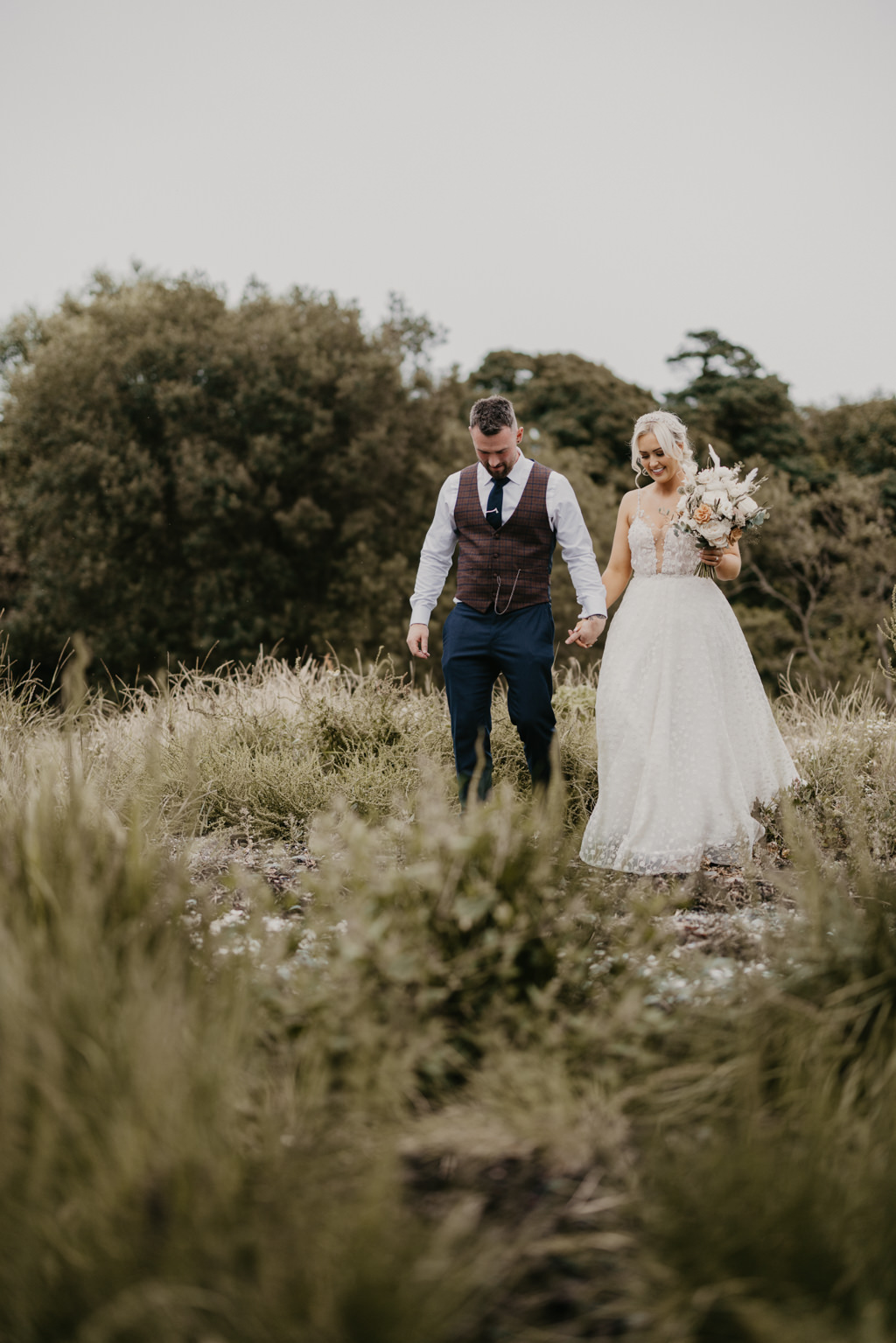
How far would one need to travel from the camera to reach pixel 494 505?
4812 mm

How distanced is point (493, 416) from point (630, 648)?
130 centimetres

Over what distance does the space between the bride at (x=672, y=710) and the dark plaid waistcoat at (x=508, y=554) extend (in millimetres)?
456

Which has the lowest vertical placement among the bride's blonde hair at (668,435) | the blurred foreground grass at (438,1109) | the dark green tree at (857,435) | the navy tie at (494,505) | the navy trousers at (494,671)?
the blurred foreground grass at (438,1109)

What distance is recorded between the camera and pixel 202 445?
19266 mm

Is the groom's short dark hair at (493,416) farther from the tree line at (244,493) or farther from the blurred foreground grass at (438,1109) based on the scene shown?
the tree line at (244,493)

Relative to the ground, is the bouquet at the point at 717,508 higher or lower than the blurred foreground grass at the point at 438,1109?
higher

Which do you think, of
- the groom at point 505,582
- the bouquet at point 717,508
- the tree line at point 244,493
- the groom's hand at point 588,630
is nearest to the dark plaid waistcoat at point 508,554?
the groom at point 505,582

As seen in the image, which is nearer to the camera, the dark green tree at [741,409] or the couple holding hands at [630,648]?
the couple holding hands at [630,648]

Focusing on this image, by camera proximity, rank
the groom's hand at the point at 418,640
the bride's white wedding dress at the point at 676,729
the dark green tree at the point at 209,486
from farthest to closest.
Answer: the dark green tree at the point at 209,486
the groom's hand at the point at 418,640
the bride's white wedding dress at the point at 676,729

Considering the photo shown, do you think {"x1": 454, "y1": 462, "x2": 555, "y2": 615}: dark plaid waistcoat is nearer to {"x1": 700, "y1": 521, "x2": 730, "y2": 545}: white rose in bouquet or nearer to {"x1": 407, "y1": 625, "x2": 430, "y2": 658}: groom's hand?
{"x1": 407, "y1": 625, "x2": 430, "y2": 658}: groom's hand

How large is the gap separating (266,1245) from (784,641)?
22.4m

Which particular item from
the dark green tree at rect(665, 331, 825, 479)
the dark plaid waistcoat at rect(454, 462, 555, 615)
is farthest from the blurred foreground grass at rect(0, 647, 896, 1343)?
the dark green tree at rect(665, 331, 825, 479)

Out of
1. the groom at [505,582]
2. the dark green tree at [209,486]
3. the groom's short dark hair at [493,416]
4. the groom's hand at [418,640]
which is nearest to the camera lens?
the groom's short dark hair at [493,416]

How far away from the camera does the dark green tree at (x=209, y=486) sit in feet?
63.1
